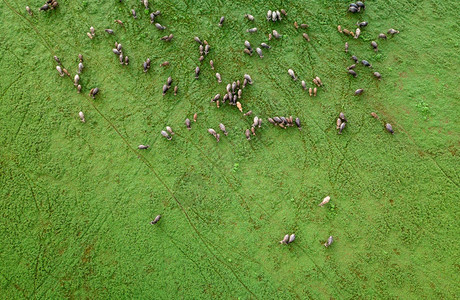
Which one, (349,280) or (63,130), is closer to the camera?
(349,280)

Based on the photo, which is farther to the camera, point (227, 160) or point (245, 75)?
point (245, 75)

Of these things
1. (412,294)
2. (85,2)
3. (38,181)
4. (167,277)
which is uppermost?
(85,2)

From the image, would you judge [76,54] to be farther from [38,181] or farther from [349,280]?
[349,280]

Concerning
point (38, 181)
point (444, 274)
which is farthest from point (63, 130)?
point (444, 274)

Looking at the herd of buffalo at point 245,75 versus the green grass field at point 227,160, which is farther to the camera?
the herd of buffalo at point 245,75

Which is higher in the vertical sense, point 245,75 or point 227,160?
point 245,75

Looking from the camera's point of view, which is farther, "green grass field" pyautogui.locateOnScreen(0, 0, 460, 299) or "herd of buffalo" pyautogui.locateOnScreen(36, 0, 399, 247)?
"herd of buffalo" pyautogui.locateOnScreen(36, 0, 399, 247)

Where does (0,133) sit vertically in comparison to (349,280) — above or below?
above
